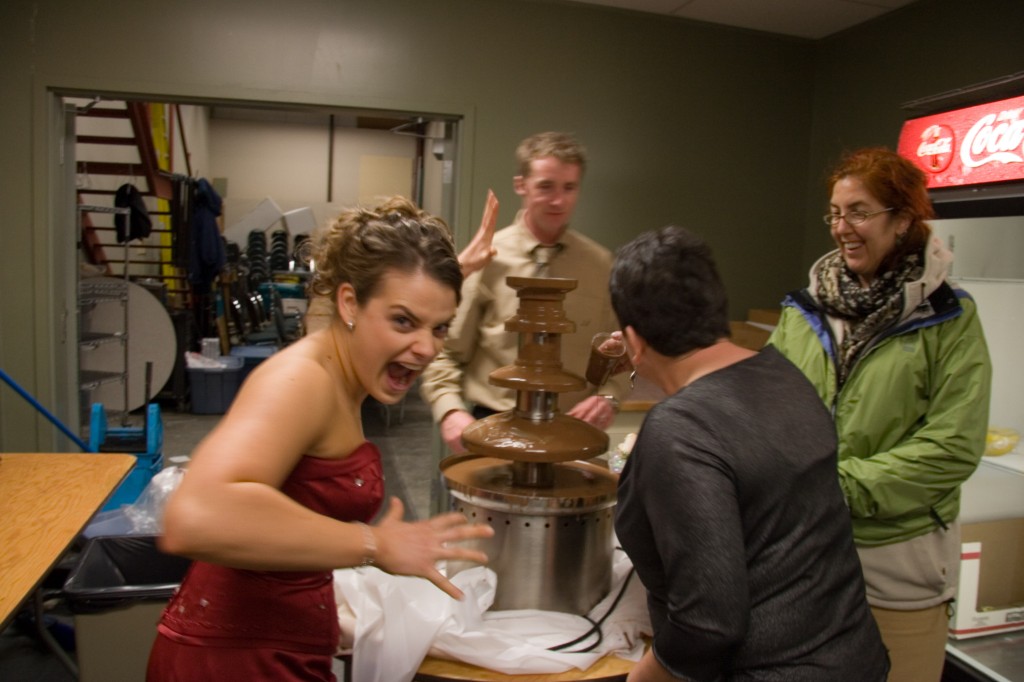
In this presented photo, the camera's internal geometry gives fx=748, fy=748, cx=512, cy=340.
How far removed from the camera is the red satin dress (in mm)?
1102

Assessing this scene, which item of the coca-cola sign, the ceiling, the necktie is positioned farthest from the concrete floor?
the ceiling

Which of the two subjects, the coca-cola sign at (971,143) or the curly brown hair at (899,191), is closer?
the curly brown hair at (899,191)

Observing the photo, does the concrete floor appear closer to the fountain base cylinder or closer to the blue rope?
the blue rope

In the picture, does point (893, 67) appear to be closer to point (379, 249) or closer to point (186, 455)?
point (379, 249)

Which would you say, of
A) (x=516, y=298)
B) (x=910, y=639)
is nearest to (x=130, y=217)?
(x=516, y=298)

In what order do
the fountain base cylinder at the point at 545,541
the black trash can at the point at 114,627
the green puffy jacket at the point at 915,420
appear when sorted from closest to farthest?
the fountain base cylinder at the point at 545,541, the green puffy jacket at the point at 915,420, the black trash can at the point at 114,627

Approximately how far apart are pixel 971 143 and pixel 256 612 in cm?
260

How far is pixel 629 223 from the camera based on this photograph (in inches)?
159

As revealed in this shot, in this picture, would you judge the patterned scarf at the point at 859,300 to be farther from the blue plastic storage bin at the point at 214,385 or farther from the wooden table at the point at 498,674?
the blue plastic storage bin at the point at 214,385

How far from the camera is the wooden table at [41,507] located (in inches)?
67.7

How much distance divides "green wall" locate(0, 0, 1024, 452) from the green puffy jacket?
6.95 ft

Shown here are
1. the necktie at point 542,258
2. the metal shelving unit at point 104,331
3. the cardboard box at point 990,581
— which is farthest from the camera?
the metal shelving unit at point 104,331

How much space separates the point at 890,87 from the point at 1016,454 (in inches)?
76.8

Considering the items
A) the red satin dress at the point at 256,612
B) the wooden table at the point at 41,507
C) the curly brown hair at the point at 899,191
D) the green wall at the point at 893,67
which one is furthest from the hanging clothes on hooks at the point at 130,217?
the curly brown hair at the point at 899,191
